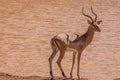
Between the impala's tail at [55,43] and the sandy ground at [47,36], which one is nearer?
the impala's tail at [55,43]

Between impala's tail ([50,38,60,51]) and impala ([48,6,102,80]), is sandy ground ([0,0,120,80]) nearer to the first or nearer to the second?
impala ([48,6,102,80])

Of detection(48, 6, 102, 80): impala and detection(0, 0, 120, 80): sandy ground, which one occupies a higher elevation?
detection(48, 6, 102, 80): impala

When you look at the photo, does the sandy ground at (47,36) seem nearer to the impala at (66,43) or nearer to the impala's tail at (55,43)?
the impala at (66,43)

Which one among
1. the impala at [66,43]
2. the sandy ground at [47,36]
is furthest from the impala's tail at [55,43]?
the sandy ground at [47,36]

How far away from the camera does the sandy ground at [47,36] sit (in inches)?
659

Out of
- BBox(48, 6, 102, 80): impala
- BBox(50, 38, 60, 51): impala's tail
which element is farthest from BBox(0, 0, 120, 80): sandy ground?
BBox(50, 38, 60, 51): impala's tail

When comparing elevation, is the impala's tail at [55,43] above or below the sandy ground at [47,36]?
above

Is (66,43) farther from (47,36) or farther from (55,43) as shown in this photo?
(47,36)

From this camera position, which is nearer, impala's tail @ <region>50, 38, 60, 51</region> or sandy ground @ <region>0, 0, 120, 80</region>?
impala's tail @ <region>50, 38, 60, 51</region>

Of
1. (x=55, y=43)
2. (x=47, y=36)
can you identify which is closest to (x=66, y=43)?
(x=55, y=43)

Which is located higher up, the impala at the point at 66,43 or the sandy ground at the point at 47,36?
the impala at the point at 66,43

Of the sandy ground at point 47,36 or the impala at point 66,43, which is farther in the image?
the sandy ground at point 47,36

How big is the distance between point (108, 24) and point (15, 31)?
577cm

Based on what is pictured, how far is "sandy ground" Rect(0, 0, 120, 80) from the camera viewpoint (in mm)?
16750
